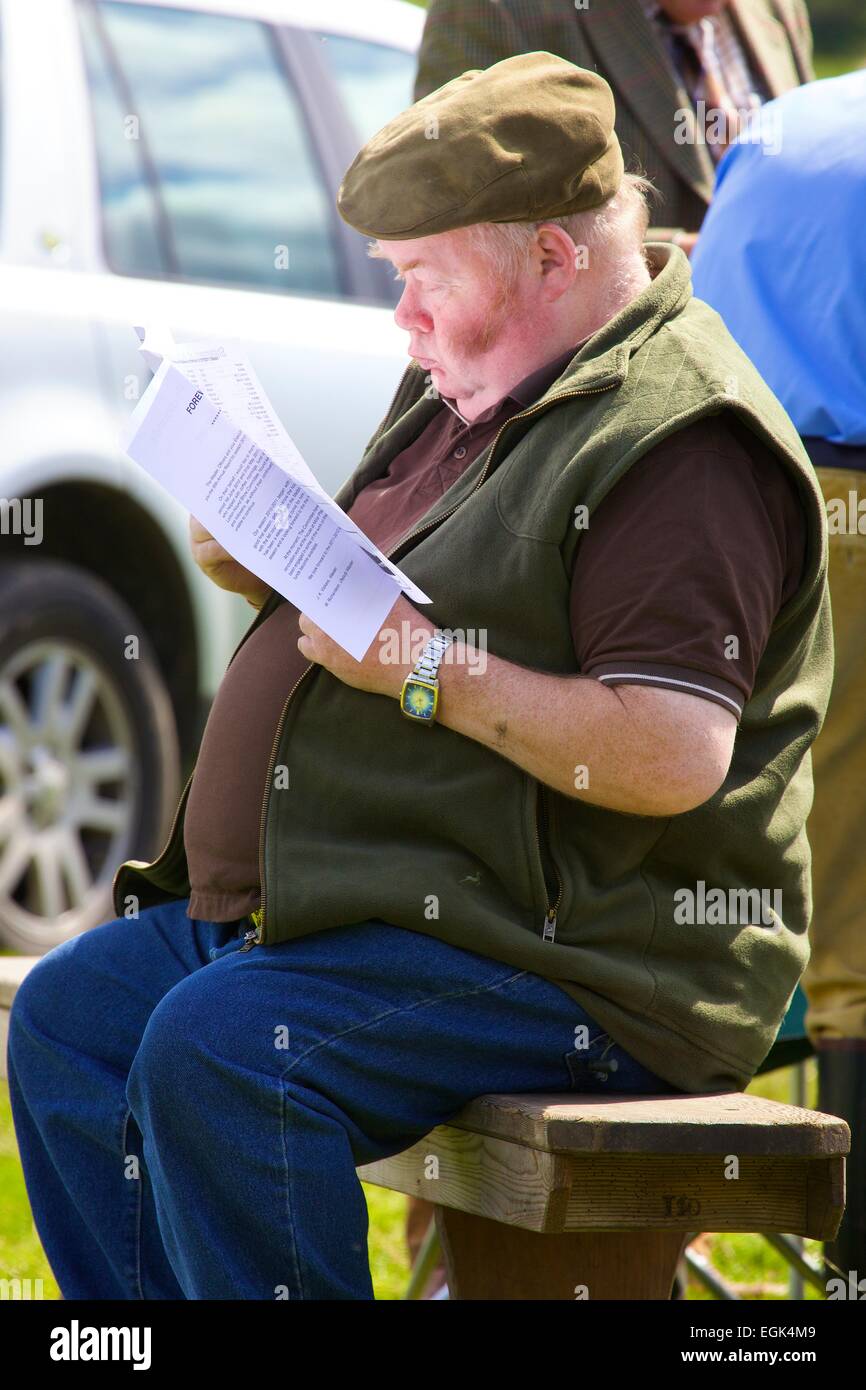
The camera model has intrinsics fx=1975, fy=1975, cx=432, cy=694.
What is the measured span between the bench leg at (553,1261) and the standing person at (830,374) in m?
0.53

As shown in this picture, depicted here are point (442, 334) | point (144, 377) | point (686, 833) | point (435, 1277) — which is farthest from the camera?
point (144, 377)

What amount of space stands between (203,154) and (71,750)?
160 cm

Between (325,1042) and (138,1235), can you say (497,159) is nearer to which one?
(325,1042)

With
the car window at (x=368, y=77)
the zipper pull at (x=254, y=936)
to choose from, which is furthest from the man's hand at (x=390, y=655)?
the car window at (x=368, y=77)

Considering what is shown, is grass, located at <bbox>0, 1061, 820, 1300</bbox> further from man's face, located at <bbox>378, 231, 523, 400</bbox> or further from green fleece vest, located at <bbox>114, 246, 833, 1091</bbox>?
man's face, located at <bbox>378, 231, 523, 400</bbox>

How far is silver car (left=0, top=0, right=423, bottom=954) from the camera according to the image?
4.77 meters

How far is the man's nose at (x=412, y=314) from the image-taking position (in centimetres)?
244

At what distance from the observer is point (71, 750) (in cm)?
496

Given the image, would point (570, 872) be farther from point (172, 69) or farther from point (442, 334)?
point (172, 69)

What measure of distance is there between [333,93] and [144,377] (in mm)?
1161

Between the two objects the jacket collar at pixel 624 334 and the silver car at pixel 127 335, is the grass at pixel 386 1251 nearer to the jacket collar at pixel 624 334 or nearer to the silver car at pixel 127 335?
the silver car at pixel 127 335

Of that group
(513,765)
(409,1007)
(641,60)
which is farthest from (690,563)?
(641,60)
